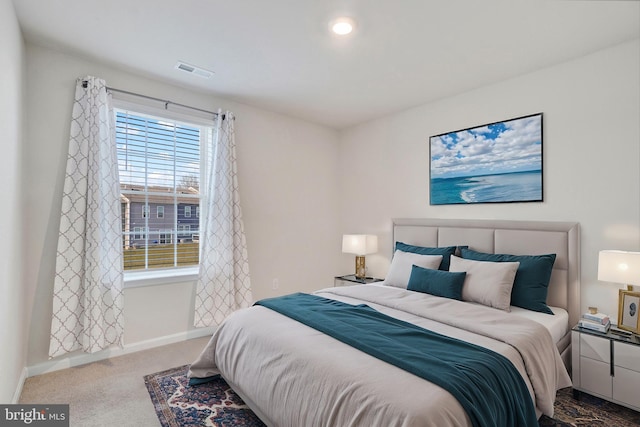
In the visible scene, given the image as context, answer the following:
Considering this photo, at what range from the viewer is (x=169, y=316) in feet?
11.1

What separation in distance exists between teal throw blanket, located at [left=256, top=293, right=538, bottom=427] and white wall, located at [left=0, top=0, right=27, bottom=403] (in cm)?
177

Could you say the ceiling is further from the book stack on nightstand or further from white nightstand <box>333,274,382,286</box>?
white nightstand <box>333,274,382,286</box>

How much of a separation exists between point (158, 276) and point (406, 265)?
8.05ft

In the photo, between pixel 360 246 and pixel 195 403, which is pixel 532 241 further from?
pixel 195 403

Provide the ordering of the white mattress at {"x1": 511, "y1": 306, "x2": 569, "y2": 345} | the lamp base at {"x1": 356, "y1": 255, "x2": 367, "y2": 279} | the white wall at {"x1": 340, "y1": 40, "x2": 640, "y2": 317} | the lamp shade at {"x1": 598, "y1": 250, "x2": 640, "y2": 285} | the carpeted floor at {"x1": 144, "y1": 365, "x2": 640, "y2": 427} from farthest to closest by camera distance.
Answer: the lamp base at {"x1": 356, "y1": 255, "x2": 367, "y2": 279}
the white wall at {"x1": 340, "y1": 40, "x2": 640, "y2": 317}
the white mattress at {"x1": 511, "y1": 306, "x2": 569, "y2": 345}
the lamp shade at {"x1": 598, "y1": 250, "x2": 640, "y2": 285}
the carpeted floor at {"x1": 144, "y1": 365, "x2": 640, "y2": 427}

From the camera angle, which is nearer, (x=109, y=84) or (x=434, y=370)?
(x=434, y=370)

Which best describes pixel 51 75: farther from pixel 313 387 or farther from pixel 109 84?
pixel 313 387

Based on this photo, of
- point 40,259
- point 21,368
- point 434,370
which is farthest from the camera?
point 40,259

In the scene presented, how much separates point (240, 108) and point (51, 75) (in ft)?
5.63

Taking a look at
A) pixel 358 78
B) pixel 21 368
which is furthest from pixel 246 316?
pixel 358 78

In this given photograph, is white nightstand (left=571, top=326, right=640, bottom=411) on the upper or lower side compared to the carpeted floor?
upper

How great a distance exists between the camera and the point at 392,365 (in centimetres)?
156

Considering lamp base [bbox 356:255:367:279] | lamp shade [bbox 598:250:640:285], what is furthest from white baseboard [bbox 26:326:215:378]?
lamp shade [bbox 598:250:640:285]

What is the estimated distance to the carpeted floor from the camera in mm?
2080
